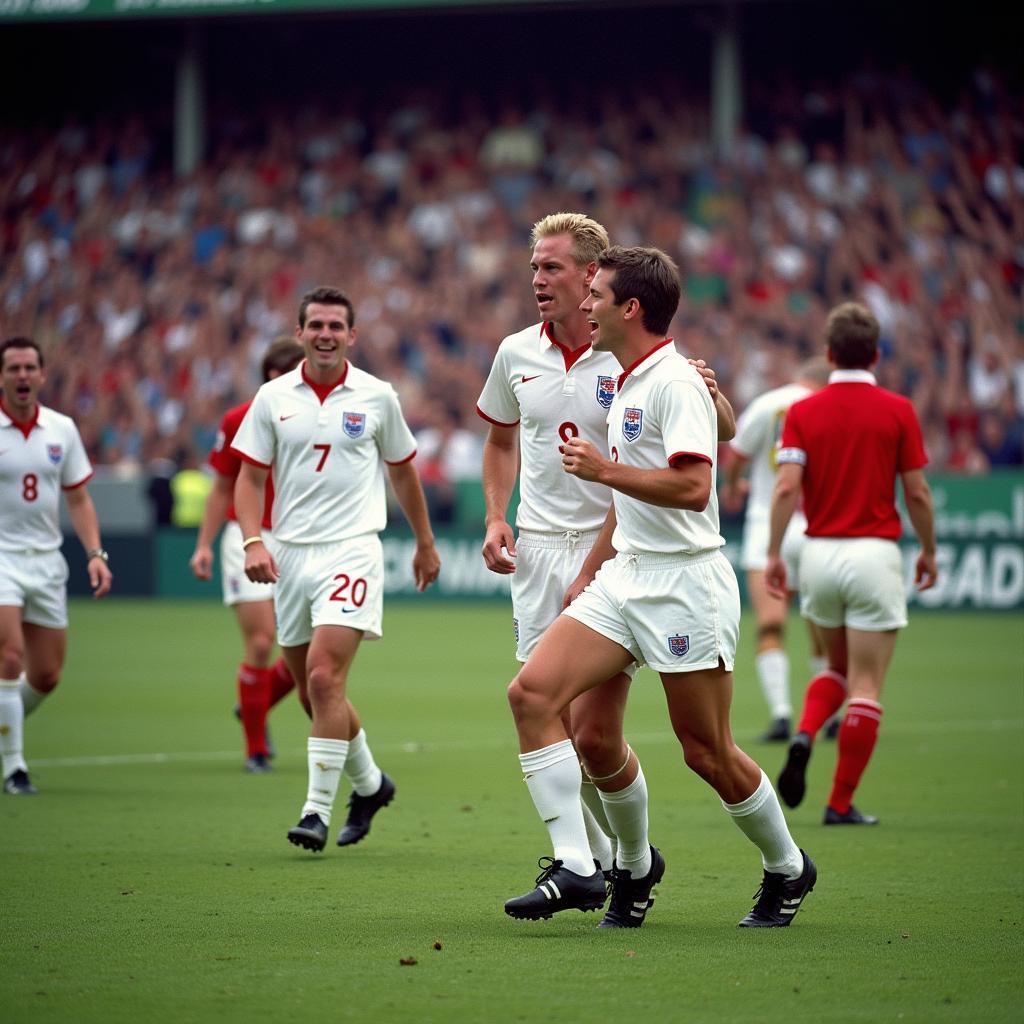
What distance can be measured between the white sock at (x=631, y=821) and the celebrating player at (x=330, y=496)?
7.09 ft

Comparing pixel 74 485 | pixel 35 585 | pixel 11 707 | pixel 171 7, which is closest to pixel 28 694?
pixel 11 707

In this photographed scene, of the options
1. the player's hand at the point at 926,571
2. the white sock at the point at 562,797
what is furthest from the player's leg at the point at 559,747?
the player's hand at the point at 926,571

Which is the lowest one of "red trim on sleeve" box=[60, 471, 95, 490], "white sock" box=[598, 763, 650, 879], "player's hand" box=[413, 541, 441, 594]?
"white sock" box=[598, 763, 650, 879]

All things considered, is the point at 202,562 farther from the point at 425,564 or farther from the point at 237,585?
the point at 425,564

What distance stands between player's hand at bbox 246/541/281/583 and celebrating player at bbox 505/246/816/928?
2137mm

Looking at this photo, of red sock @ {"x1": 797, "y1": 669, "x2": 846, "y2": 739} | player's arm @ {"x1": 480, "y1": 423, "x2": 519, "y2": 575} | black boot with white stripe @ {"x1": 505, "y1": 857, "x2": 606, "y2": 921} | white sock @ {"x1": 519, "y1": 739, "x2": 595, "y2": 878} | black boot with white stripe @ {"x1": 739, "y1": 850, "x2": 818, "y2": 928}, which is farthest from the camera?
red sock @ {"x1": 797, "y1": 669, "x2": 846, "y2": 739}

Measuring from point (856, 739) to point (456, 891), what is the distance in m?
2.46

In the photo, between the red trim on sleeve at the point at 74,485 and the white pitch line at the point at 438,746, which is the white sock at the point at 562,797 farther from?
the white pitch line at the point at 438,746

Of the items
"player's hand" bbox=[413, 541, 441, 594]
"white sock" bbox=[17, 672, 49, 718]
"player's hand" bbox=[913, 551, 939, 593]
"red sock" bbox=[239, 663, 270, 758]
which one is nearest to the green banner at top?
"red sock" bbox=[239, 663, 270, 758]

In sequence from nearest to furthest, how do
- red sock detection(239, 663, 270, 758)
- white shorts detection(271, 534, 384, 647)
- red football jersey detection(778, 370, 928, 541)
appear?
1. white shorts detection(271, 534, 384, 647)
2. red football jersey detection(778, 370, 928, 541)
3. red sock detection(239, 663, 270, 758)

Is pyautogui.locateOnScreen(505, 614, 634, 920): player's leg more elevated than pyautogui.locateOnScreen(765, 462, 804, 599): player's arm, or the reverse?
pyautogui.locateOnScreen(765, 462, 804, 599): player's arm

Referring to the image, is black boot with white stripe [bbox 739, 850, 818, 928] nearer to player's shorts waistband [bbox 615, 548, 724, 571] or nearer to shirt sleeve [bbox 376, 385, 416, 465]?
player's shorts waistband [bbox 615, 548, 724, 571]

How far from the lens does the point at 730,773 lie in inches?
240

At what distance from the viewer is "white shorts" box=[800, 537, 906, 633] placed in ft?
28.8
